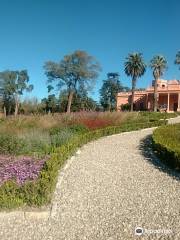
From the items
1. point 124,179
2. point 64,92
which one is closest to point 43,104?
point 64,92

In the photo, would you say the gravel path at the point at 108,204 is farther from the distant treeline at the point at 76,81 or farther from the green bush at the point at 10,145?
the distant treeline at the point at 76,81

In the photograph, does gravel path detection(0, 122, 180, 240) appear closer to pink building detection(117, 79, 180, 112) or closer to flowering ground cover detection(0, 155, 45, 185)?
flowering ground cover detection(0, 155, 45, 185)

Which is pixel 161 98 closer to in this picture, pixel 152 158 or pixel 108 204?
pixel 152 158

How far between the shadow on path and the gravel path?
27 mm

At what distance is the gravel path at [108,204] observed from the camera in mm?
4734

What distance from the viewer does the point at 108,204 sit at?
5836 millimetres

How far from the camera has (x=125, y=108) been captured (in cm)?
4791

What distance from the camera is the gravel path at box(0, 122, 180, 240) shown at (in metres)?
4.73

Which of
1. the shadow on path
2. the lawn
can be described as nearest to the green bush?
the lawn

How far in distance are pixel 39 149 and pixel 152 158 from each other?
142 inches

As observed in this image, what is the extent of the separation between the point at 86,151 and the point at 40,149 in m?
1.73

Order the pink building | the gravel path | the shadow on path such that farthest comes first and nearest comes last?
the pink building, the shadow on path, the gravel path

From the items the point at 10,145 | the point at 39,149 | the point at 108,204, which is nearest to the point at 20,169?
the point at 108,204

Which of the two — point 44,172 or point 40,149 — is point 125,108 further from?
point 44,172
